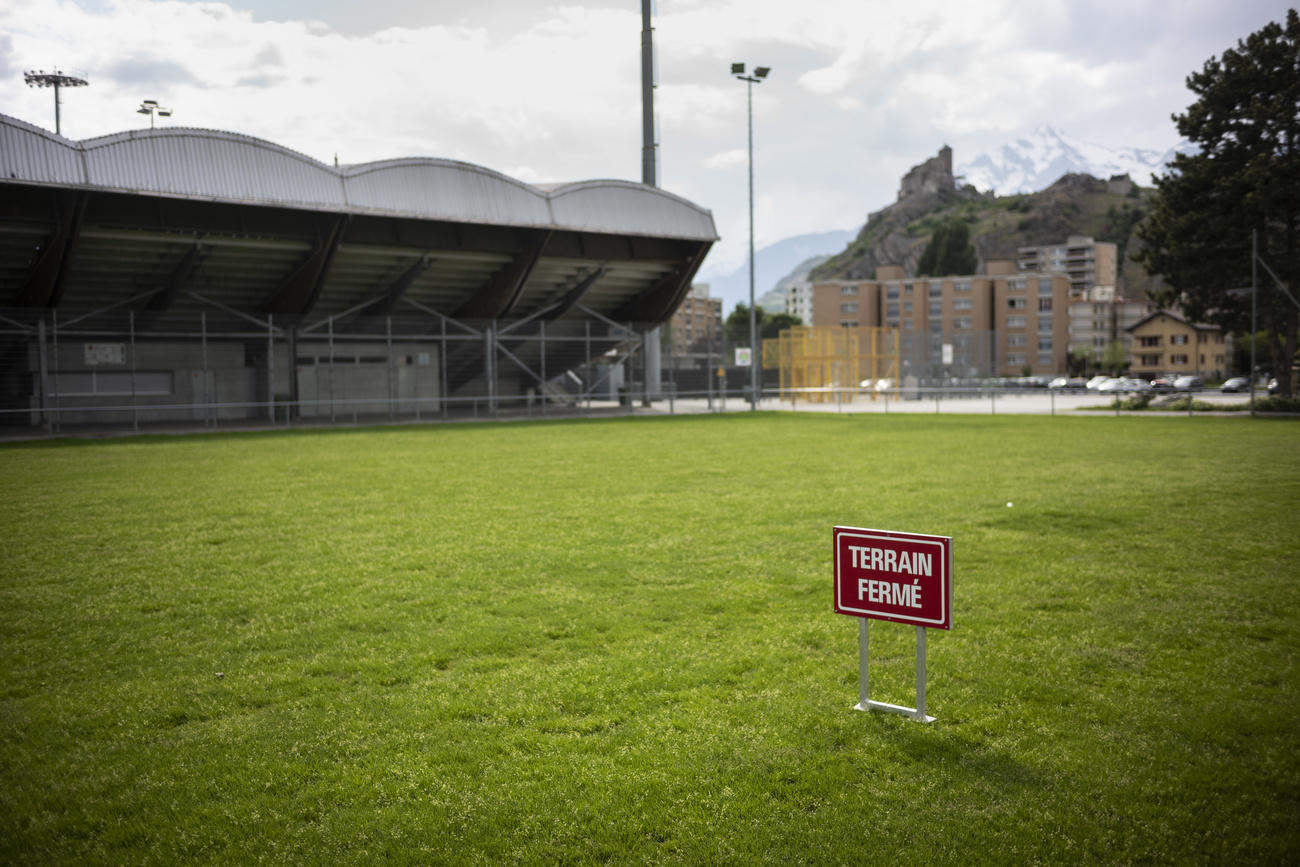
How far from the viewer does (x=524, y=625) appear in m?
6.48

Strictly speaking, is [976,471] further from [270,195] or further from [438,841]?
[270,195]

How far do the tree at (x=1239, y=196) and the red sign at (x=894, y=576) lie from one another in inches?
1400

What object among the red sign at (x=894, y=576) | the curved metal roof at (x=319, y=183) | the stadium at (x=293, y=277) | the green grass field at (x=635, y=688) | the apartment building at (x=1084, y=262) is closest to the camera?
→ the green grass field at (x=635, y=688)

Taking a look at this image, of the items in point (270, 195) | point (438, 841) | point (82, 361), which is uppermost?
point (270, 195)

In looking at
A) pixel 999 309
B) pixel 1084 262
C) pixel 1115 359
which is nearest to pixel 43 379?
pixel 999 309

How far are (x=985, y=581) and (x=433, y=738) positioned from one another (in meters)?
4.96

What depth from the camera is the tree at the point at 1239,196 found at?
34375mm

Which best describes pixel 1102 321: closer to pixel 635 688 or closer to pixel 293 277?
pixel 293 277

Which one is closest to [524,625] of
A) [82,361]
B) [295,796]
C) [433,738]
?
[433,738]

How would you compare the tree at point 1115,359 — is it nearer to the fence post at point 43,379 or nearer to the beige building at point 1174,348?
the beige building at point 1174,348

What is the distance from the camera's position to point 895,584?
4.65 meters

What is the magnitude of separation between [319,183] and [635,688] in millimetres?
28618

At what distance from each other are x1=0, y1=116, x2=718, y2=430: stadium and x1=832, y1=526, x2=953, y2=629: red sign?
27237 mm

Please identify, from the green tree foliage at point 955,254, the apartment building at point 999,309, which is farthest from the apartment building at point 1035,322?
the green tree foliage at point 955,254
